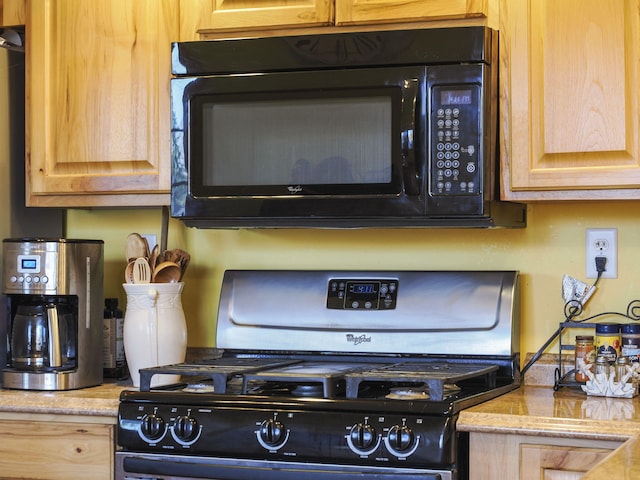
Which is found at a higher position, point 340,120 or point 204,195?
point 340,120

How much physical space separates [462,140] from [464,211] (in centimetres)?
15

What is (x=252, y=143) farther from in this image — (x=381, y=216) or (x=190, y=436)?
(x=190, y=436)

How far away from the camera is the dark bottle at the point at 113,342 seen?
264cm

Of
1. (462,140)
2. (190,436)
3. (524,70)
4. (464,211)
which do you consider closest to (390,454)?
(190,436)

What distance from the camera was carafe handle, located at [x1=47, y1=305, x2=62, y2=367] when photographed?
2453mm

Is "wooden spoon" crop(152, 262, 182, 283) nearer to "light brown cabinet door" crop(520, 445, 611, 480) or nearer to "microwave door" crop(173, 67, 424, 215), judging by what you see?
"microwave door" crop(173, 67, 424, 215)

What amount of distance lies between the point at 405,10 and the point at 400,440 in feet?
3.17

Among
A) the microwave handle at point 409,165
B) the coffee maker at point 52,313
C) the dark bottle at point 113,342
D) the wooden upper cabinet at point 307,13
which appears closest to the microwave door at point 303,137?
the microwave handle at point 409,165

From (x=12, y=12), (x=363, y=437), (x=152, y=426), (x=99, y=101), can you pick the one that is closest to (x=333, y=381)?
→ (x=363, y=437)

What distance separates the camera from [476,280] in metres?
2.48

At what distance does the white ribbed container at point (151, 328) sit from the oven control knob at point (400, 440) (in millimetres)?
685

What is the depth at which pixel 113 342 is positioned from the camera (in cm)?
264

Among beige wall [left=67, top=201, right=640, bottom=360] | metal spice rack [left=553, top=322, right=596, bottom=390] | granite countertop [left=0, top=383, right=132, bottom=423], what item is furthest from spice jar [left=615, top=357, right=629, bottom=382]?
granite countertop [left=0, top=383, right=132, bottom=423]

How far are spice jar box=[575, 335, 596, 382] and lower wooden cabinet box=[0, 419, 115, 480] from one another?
107 centimetres
